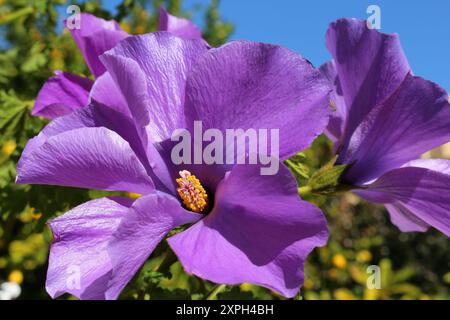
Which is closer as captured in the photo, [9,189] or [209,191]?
[209,191]

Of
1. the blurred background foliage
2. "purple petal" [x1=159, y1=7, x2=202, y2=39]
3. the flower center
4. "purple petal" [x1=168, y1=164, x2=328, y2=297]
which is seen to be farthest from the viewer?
the blurred background foliage

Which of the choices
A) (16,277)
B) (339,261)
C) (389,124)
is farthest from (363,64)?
(339,261)

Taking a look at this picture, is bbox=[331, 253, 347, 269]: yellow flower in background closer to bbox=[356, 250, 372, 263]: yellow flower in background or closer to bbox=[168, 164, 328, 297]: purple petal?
bbox=[356, 250, 372, 263]: yellow flower in background

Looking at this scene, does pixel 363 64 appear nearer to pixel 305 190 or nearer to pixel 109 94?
pixel 305 190

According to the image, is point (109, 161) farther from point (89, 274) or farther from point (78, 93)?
point (78, 93)

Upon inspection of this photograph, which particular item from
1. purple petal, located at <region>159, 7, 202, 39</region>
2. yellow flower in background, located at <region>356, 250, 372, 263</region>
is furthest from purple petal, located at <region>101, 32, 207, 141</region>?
yellow flower in background, located at <region>356, 250, 372, 263</region>

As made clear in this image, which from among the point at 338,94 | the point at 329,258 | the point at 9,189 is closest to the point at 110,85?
the point at 338,94
